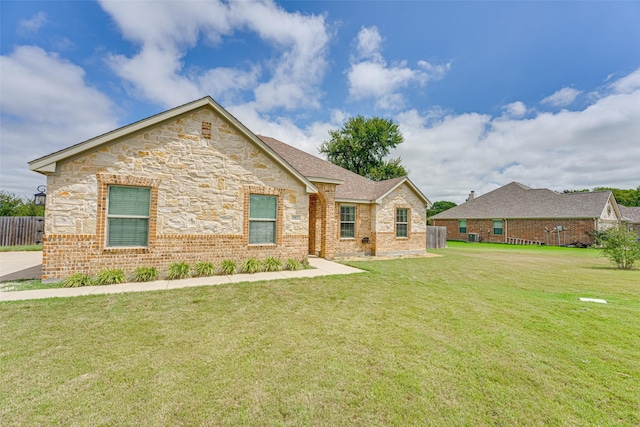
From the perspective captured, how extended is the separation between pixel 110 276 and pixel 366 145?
115 feet

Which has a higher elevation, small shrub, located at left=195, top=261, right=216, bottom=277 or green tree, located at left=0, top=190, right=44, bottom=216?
green tree, located at left=0, top=190, right=44, bottom=216

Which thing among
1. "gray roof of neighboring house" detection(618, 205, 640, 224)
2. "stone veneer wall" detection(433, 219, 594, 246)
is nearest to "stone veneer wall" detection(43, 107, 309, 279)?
"stone veneer wall" detection(433, 219, 594, 246)

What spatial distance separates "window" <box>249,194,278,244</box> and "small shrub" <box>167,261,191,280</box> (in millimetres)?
2261

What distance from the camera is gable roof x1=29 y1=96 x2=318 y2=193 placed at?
684 cm

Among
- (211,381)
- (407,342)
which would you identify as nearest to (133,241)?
(211,381)

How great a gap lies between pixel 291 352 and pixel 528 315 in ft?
16.1

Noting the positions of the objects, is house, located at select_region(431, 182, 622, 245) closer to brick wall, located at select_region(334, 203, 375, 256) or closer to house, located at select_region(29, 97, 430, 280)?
brick wall, located at select_region(334, 203, 375, 256)

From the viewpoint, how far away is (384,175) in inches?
1426

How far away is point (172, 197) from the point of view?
8.17 metres

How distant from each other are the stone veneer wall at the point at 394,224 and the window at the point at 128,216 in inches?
426

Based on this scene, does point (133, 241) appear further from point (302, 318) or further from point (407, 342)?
point (407, 342)

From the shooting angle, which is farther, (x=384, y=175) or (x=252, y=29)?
(x=384, y=175)

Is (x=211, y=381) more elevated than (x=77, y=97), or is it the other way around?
(x=77, y=97)

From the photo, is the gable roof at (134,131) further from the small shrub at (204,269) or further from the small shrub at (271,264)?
the small shrub at (204,269)
